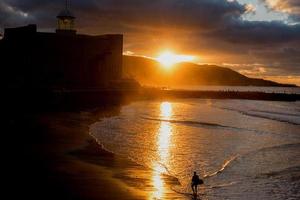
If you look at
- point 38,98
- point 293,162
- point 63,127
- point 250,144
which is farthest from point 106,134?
point 38,98

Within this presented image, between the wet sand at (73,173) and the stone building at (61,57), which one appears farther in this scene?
the stone building at (61,57)

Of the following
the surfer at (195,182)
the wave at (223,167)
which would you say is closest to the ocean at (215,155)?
the wave at (223,167)

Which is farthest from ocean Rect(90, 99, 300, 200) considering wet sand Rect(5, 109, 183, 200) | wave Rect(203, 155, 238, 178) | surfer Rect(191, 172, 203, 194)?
wet sand Rect(5, 109, 183, 200)

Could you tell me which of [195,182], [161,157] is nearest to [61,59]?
[161,157]

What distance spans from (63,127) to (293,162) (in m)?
15.6

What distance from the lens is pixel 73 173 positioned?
15758 millimetres

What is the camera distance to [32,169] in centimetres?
1578

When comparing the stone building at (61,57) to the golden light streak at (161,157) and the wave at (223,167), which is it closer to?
the golden light streak at (161,157)

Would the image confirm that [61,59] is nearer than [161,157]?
No

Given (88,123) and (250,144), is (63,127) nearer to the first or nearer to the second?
(88,123)

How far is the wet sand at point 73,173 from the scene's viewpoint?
43.3 feet

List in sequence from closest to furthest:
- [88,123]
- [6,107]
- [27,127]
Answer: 1. [27,127]
2. [88,123]
3. [6,107]

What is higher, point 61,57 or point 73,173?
point 61,57

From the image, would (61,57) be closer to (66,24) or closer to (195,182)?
(66,24)
